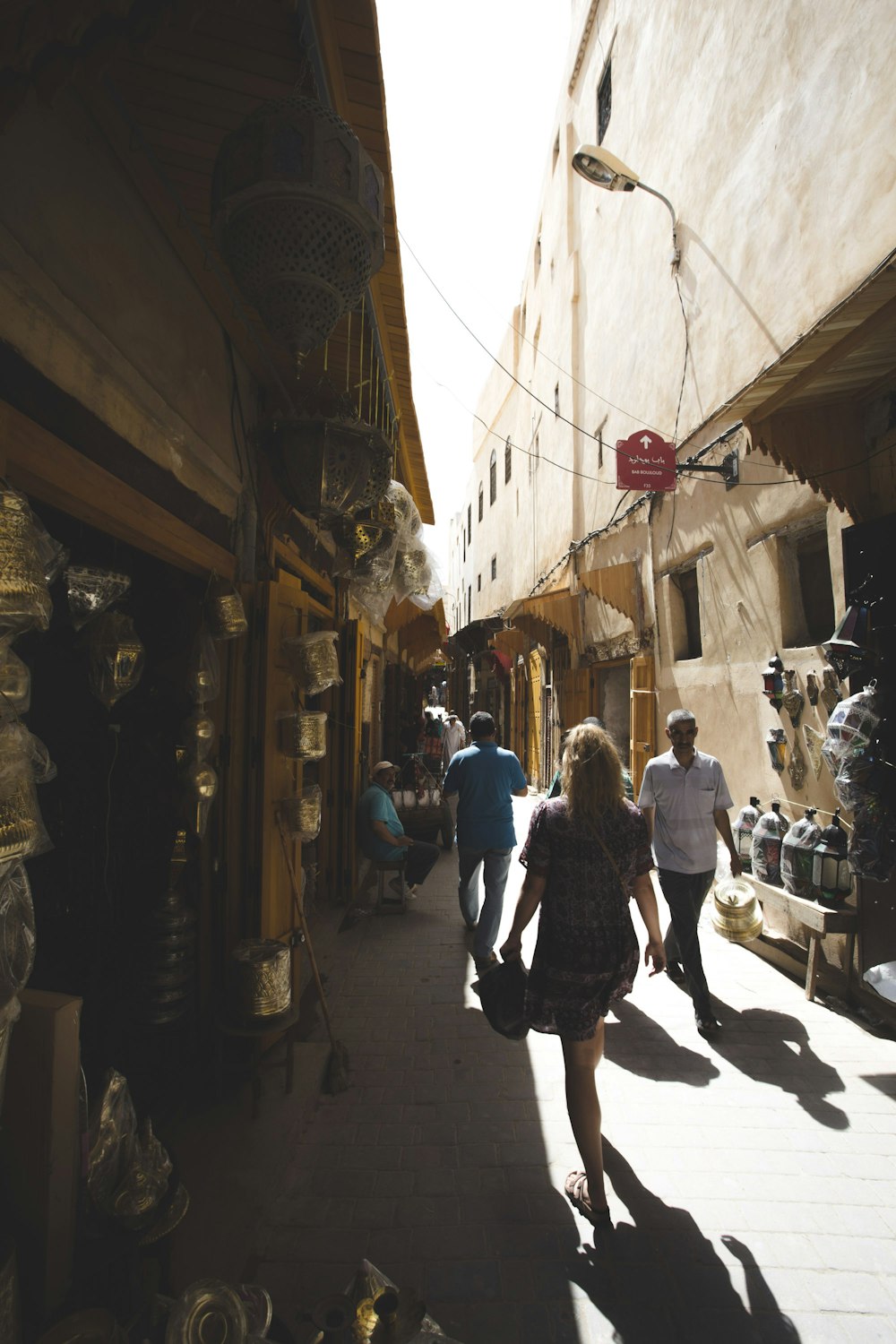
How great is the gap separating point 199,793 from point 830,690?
429 cm

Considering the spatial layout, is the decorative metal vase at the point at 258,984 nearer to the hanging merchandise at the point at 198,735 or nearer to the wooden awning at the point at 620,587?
the hanging merchandise at the point at 198,735

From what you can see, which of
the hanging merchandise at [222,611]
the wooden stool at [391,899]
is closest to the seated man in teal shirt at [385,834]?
the wooden stool at [391,899]

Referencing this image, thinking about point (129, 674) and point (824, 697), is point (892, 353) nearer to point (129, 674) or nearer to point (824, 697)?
point (824, 697)

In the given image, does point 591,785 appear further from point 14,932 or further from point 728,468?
point 728,468


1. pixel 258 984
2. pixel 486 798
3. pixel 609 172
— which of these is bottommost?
pixel 258 984

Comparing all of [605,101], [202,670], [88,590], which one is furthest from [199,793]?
[605,101]

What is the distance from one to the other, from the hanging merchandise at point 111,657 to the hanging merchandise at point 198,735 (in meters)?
0.34

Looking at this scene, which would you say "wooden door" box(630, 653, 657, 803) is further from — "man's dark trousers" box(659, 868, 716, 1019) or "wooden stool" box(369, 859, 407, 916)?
"man's dark trousers" box(659, 868, 716, 1019)

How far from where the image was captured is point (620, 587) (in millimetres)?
8805

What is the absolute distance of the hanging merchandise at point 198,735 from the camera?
301cm

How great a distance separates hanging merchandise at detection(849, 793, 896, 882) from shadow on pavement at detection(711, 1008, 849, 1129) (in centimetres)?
104

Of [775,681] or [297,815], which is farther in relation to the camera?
[775,681]

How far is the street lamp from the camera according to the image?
7523 millimetres

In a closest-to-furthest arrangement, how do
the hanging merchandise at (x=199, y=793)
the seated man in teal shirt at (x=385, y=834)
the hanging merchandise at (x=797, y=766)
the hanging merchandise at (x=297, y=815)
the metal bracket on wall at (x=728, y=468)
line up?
the hanging merchandise at (x=199, y=793) → the hanging merchandise at (x=297, y=815) → the hanging merchandise at (x=797, y=766) → the seated man in teal shirt at (x=385, y=834) → the metal bracket on wall at (x=728, y=468)
